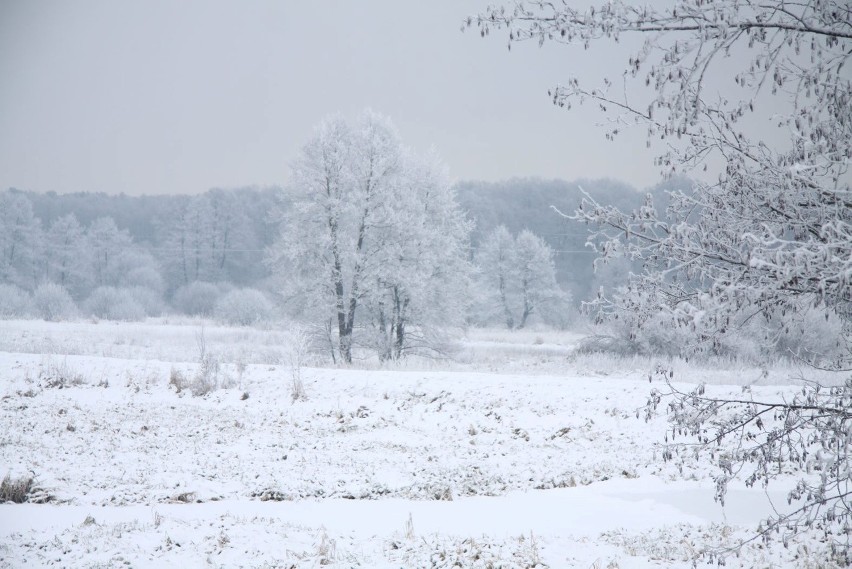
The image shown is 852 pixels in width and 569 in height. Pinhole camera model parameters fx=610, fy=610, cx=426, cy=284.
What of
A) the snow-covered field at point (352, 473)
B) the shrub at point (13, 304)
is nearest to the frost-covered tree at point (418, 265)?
the snow-covered field at point (352, 473)

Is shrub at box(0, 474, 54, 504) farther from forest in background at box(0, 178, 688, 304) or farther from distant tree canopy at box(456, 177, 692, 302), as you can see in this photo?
distant tree canopy at box(456, 177, 692, 302)

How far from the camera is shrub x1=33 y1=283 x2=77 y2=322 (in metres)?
39.4

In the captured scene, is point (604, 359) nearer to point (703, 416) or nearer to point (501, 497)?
point (501, 497)

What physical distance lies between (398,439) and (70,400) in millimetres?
8010

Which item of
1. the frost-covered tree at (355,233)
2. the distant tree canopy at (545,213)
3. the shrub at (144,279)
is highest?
the distant tree canopy at (545,213)

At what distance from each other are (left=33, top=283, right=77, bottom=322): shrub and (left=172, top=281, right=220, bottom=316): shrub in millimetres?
10657

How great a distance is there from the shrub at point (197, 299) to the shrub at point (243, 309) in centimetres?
812

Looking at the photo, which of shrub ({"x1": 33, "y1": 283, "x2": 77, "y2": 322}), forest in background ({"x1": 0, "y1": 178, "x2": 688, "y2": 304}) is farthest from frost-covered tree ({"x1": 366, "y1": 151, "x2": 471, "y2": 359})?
forest in background ({"x1": 0, "y1": 178, "x2": 688, "y2": 304})

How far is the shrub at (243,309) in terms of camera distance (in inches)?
1628

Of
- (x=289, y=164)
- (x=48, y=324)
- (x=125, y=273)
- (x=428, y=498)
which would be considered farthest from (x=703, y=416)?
(x=125, y=273)

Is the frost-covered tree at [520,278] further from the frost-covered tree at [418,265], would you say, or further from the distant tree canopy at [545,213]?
the frost-covered tree at [418,265]

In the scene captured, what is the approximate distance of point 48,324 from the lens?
3375 cm

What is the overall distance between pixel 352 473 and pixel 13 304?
40.9 metres

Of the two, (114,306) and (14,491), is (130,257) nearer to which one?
(114,306)
